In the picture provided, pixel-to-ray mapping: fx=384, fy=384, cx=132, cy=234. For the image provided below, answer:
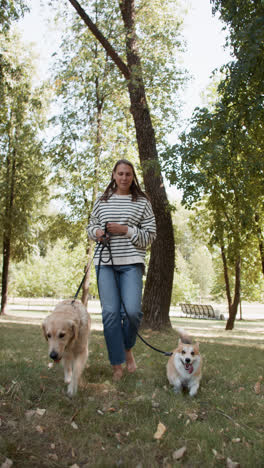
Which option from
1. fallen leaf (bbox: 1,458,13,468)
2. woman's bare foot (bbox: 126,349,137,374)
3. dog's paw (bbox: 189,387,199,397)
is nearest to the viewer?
fallen leaf (bbox: 1,458,13,468)

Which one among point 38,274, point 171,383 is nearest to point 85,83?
point 171,383

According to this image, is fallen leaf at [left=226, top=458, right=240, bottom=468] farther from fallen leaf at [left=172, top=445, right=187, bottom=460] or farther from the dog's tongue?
the dog's tongue

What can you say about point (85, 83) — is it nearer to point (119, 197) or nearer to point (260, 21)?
point (260, 21)

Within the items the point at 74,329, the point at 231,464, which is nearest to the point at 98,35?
the point at 74,329

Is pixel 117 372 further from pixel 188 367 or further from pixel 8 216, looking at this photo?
pixel 8 216

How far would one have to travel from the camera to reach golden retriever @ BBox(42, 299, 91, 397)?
144 inches

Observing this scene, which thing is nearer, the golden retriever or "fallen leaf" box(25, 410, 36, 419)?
"fallen leaf" box(25, 410, 36, 419)

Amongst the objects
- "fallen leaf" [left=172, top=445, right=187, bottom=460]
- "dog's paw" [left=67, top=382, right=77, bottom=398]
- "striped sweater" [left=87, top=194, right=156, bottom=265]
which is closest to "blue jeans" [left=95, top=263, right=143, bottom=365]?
"striped sweater" [left=87, top=194, right=156, bottom=265]

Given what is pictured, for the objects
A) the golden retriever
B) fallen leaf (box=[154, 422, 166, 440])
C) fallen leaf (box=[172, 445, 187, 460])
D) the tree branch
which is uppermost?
the tree branch

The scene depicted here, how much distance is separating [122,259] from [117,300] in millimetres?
468

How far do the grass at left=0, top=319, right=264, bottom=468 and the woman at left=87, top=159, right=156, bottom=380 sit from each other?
47cm

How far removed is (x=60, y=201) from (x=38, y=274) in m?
26.7

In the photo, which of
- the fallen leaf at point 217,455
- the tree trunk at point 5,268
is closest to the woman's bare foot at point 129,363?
the fallen leaf at point 217,455

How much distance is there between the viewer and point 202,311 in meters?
37.5
